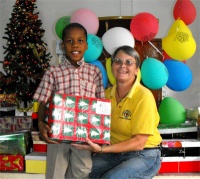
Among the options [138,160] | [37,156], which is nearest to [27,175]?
[37,156]

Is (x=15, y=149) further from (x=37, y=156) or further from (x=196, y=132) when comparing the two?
(x=196, y=132)

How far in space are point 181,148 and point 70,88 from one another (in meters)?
0.99

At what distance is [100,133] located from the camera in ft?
4.54

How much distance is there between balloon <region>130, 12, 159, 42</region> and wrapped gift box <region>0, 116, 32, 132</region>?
1.19 metres

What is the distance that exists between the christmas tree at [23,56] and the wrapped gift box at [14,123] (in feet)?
4.16

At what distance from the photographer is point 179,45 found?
7.99 feet

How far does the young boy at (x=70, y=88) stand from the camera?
1.52 m

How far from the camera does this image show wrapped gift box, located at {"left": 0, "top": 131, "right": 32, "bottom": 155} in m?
2.20

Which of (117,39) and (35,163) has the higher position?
(117,39)

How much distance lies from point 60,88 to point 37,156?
0.82 metres

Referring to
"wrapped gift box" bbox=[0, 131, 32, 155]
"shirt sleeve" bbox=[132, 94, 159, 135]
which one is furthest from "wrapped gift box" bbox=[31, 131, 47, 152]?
"shirt sleeve" bbox=[132, 94, 159, 135]

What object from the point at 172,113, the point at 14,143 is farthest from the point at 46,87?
the point at 172,113

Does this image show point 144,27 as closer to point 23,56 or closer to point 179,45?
point 179,45

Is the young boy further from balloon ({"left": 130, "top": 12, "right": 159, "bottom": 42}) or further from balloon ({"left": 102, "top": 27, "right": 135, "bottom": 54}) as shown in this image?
balloon ({"left": 130, "top": 12, "right": 159, "bottom": 42})
